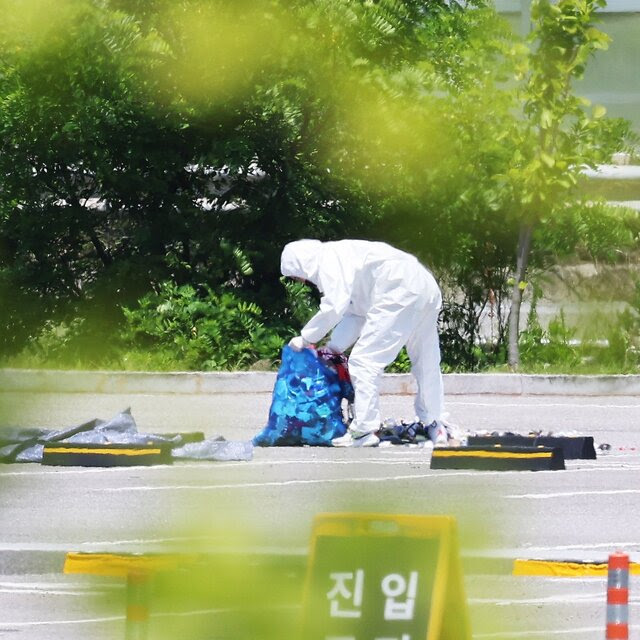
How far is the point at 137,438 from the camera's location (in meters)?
9.07

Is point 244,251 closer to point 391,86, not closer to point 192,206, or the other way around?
point 192,206

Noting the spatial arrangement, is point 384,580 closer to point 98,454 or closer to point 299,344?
point 98,454

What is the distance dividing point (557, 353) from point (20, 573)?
9596mm

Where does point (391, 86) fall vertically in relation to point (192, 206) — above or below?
above

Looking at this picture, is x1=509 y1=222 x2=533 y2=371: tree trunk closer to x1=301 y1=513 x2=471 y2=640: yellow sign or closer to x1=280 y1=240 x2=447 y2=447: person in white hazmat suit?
x1=280 y1=240 x2=447 y2=447: person in white hazmat suit

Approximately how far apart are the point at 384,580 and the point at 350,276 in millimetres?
7271

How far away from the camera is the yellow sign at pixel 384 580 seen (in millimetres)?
1451

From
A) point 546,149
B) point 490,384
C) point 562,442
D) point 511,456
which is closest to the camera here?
point 511,456

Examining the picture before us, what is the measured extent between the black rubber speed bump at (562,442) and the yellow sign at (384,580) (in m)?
6.75

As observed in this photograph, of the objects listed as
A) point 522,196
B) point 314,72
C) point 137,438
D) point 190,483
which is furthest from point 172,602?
point 522,196

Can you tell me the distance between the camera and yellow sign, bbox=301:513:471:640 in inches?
57.1

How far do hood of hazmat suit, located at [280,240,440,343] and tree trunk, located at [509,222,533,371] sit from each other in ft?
17.3

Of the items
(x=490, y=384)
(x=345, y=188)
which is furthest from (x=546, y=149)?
(x=490, y=384)

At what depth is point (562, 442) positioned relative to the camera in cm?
938
